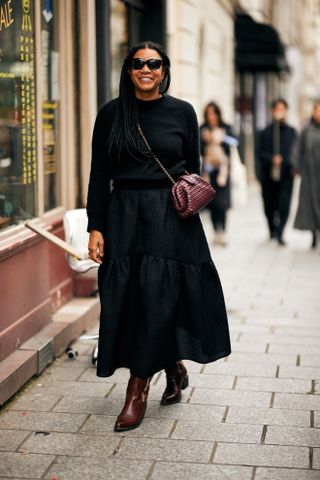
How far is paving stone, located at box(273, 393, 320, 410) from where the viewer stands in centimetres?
515

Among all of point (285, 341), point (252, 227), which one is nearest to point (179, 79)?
point (252, 227)

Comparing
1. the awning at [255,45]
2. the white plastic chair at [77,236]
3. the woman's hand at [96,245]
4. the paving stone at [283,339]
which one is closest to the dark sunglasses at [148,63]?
the woman's hand at [96,245]

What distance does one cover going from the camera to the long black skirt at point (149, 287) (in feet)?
15.5

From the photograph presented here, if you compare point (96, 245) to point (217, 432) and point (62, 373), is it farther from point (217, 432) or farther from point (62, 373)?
point (62, 373)

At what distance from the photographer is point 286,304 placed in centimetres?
812

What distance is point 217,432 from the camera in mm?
4695

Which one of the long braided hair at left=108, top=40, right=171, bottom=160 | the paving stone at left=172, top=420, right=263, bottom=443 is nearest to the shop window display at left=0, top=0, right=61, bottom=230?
the long braided hair at left=108, top=40, right=171, bottom=160

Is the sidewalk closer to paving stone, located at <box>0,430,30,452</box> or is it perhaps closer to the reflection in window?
paving stone, located at <box>0,430,30,452</box>

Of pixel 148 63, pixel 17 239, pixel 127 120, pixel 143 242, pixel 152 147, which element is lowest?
pixel 17 239

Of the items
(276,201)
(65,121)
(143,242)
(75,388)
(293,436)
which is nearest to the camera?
(293,436)

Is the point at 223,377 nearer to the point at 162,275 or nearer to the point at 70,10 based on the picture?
the point at 162,275

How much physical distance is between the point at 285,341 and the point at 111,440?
242 cm

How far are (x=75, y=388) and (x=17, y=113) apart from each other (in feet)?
6.02

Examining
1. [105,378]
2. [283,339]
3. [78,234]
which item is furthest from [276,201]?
[105,378]
